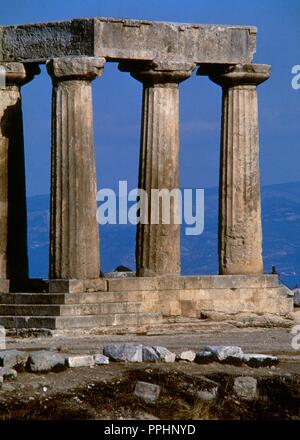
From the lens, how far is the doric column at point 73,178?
2238 inches

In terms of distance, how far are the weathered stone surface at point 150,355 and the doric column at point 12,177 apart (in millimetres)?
14100

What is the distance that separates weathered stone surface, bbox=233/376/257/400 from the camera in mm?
43375

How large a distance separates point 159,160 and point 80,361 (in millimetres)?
14966

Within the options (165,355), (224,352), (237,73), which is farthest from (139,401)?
(237,73)

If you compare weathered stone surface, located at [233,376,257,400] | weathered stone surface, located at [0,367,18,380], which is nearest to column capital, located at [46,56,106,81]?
weathered stone surface, located at [0,367,18,380]

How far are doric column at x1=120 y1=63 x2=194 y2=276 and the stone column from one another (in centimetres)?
199

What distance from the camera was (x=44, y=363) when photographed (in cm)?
4419

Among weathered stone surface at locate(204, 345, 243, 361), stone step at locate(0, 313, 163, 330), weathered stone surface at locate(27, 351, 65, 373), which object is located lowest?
weathered stone surface at locate(27, 351, 65, 373)

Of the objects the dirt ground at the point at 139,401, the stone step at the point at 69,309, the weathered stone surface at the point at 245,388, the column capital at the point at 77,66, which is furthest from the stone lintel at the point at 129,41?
the weathered stone surface at the point at 245,388

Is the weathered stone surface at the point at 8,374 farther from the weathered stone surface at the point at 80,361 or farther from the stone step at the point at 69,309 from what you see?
the stone step at the point at 69,309

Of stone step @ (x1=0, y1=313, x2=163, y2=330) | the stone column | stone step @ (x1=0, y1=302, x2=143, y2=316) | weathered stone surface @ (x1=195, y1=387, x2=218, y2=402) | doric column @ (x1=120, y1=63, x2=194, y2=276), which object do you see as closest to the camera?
weathered stone surface @ (x1=195, y1=387, x2=218, y2=402)

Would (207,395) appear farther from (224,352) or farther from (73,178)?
(73,178)

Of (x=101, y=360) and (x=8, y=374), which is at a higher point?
(x=101, y=360)

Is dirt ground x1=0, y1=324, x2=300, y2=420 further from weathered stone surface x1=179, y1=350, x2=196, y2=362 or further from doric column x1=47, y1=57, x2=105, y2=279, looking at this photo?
doric column x1=47, y1=57, x2=105, y2=279
